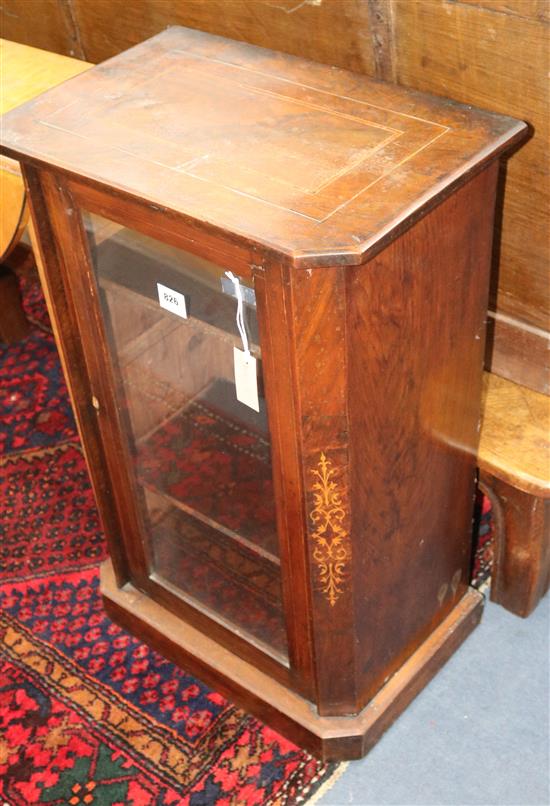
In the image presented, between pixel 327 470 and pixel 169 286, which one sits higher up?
pixel 169 286

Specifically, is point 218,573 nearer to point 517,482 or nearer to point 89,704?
point 89,704

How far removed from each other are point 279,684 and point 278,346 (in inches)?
33.5

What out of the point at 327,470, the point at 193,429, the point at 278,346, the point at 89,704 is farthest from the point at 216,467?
the point at 89,704

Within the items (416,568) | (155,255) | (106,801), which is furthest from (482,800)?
(155,255)

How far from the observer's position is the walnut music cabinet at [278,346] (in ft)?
4.83

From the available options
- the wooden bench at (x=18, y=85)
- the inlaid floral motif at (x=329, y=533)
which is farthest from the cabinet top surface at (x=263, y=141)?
the wooden bench at (x=18, y=85)

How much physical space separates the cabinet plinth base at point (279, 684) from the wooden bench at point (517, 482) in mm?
109

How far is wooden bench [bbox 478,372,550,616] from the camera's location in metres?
2.01

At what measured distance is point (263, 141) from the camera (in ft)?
5.19

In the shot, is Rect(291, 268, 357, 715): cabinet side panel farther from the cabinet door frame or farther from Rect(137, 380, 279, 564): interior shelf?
Rect(137, 380, 279, 564): interior shelf

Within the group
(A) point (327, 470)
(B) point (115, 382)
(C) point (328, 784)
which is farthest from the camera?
(C) point (328, 784)

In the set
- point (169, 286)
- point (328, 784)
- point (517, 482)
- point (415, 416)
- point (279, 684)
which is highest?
point (169, 286)

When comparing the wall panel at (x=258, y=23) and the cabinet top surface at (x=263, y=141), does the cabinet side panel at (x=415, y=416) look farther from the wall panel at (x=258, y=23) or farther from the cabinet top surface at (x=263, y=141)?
the wall panel at (x=258, y=23)

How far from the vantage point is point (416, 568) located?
6.44 ft
